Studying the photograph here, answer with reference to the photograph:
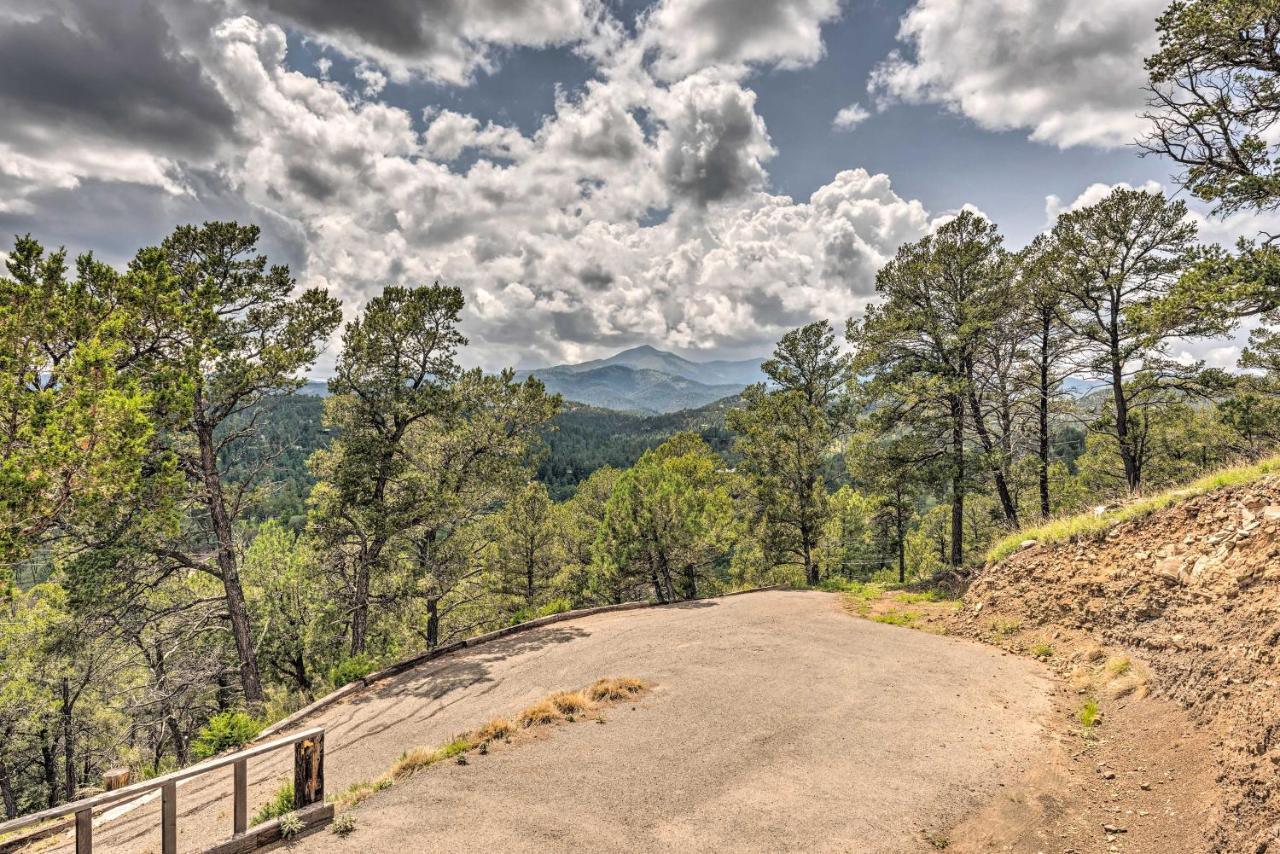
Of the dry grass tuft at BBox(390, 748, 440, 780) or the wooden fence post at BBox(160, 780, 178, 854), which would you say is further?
the dry grass tuft at BBox(390, 748, 440, 780)

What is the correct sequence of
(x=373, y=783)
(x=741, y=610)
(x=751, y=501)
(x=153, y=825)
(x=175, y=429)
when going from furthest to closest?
(x=751, y=501), (x=741, y=610), (x=175, y=429), (x=153, y=825), (x=373, y=783)

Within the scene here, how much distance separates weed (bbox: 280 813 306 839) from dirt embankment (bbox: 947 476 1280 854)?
9059 millimetres

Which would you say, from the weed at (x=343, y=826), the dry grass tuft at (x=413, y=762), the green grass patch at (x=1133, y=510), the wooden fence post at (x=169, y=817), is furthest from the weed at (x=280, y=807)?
the green grass patch at (x=1133, y=510)

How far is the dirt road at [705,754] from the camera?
5855 mm

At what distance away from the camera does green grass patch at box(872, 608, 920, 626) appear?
49.8ft

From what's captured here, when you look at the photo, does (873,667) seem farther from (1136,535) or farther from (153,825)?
(153,825)

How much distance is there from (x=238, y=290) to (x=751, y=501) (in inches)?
865

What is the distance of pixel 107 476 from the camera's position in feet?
28.8

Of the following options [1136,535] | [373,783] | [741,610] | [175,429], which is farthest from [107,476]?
[1136,535]

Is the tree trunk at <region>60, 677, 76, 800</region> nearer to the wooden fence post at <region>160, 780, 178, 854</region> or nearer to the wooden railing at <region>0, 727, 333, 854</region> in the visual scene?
the wooden railing at <region>0, 727, 333, 854</region>

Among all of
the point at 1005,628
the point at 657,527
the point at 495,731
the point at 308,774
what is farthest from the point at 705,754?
the point at 657,527

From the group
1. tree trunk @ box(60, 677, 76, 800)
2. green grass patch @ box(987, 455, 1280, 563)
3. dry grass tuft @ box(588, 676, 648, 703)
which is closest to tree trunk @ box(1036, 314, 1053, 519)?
green grass patch @ box(987, 455, 1280, 563)

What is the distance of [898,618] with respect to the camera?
15.5 metres

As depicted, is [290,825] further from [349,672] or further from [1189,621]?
[1189,621]
